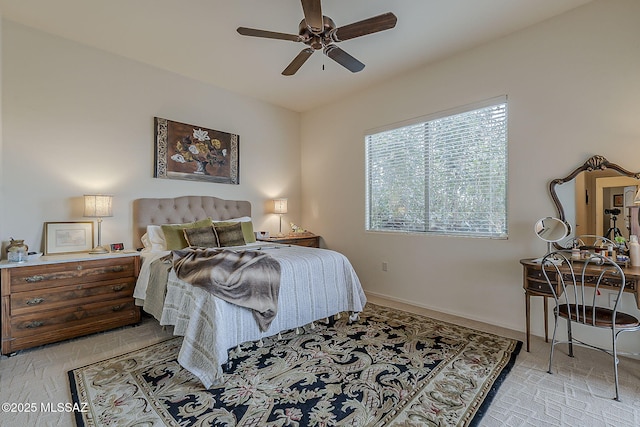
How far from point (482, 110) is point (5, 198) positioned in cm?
490

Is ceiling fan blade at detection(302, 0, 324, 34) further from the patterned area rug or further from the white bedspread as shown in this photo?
the patterned area rug

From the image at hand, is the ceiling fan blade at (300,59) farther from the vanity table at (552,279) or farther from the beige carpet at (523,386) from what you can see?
the beige carpet at (523,386)

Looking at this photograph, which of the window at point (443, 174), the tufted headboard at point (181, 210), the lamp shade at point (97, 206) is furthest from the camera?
the tufted headboard at point (181, 210)

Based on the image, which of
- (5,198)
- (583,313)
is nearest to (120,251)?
(5,198)

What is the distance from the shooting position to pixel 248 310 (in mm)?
2357

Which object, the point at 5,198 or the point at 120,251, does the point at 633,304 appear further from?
the point at 5,198

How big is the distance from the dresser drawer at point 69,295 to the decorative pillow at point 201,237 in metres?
0.68

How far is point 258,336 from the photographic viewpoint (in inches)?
95.7

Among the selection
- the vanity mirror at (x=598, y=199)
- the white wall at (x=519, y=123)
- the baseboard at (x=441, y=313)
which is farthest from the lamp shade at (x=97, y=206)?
the vanity mirror at (x=598, y=199)

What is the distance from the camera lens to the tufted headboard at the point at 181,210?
11.8 ft

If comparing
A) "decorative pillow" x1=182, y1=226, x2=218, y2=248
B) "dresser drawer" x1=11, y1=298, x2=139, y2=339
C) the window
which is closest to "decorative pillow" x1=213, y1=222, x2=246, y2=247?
"decorative pillow" x1=182, y1=226, x2=218, y2=248

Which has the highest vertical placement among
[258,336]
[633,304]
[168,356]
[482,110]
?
[482,110]

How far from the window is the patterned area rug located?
131cm

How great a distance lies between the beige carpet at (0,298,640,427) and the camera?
1730mm
